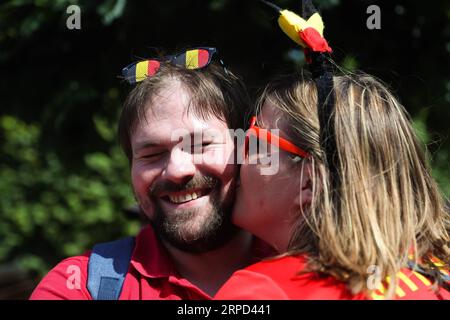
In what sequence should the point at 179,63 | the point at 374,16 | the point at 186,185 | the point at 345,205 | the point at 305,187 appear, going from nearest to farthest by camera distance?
the point at 345,205
the point at 305,187
the point at 186,185
the point at 179,63
the point at 374,16

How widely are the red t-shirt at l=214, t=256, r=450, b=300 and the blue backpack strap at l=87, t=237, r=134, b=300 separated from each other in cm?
55

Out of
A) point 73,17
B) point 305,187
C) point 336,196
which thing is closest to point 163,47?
point 73,17

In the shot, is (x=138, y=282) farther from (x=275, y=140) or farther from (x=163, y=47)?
(x=163, y=47)

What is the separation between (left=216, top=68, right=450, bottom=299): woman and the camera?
202 centimetres

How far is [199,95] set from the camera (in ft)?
9.27

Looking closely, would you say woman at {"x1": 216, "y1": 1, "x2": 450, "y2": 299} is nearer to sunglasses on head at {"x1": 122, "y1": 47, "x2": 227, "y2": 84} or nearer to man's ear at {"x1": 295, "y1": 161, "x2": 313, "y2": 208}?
man's ear at {"x1": 295, "y1": 161, "x2": 313, "y2": 208}

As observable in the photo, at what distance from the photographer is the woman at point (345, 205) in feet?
6.63

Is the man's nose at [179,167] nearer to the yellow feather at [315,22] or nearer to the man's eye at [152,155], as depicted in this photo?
the man's eye at [152,155]

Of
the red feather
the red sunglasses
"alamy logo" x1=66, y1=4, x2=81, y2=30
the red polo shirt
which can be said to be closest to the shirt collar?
the red polo shirt

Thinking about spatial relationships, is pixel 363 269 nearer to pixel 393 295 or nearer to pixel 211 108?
pixel 393 295

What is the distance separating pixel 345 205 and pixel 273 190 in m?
0.35

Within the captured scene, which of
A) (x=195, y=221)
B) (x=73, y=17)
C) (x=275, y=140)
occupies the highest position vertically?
(x=73, y=17)

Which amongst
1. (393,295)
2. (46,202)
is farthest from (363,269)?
(46,202)

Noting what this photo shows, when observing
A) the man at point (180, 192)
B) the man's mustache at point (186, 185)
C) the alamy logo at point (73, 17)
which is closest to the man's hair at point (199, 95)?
the man at point (180, 192)
